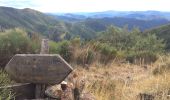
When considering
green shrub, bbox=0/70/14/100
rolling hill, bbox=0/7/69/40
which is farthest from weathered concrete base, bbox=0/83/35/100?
rolling hill, bbox=0/7/69/40

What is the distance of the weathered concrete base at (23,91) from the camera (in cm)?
538

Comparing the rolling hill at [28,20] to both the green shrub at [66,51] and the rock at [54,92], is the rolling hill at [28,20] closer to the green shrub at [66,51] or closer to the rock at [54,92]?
the green shrub at [66,51]

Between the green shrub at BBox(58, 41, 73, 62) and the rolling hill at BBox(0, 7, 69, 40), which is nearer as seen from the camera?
the green shrub at BBox(58, 41, 73, 62)

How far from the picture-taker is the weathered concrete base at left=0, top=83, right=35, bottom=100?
5379 mm

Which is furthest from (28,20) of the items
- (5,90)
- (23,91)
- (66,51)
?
(5,90)

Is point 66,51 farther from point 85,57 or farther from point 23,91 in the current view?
point 23,91

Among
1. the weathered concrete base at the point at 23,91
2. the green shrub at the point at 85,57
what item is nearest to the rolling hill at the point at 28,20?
the green shrub at the point at 85,57

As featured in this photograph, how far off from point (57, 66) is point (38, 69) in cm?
25

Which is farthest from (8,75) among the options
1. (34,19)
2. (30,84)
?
(34,19)

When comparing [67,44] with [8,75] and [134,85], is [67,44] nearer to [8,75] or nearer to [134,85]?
[134,85]

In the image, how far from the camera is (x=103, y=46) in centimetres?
1277

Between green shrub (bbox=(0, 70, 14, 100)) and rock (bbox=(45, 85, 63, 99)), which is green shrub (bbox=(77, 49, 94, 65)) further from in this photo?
green shrub (bbox=(0, 70, 14, 100))

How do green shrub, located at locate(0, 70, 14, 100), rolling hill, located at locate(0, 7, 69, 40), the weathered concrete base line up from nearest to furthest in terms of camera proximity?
green shrub, located at locate(0, 70, 14, 100) < the weathered concrete base < rolling hill, located at locate(0, 7, 69, 40)

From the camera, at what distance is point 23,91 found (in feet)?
18.0
